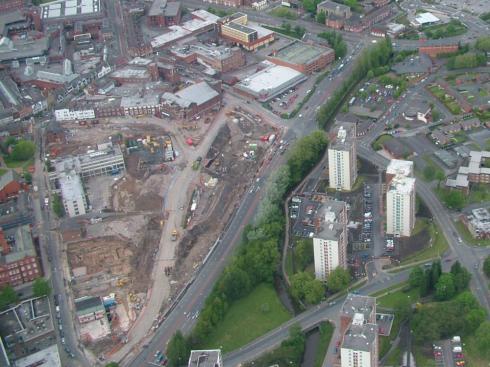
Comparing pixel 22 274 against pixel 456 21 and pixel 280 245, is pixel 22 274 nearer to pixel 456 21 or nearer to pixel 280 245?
pixel 280 245

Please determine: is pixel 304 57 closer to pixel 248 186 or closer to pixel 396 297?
pixel 248 186

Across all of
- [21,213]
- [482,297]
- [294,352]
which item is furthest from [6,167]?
[482,297]

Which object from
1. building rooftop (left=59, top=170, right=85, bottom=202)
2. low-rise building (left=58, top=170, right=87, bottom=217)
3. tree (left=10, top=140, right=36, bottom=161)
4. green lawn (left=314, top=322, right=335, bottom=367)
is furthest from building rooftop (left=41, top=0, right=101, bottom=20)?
green lawn (left=314, top=322, right=335, bottom=367)

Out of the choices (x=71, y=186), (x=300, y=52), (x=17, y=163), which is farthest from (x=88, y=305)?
(x=300, y=52)

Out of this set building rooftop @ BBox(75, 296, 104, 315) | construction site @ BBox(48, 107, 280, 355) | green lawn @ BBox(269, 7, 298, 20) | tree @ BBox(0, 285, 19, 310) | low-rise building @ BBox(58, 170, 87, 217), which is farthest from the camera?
green lawn @ BBox(269, 7, 298, 20)

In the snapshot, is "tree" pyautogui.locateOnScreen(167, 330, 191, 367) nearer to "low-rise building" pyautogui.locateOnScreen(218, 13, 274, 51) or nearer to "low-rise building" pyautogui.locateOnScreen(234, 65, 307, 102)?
"low-rise building" pyautogui.locateOnScreen(234, 65, 307, 102)

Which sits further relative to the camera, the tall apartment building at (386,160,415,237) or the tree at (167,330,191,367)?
the tall apartment building at (386,160,415,237)

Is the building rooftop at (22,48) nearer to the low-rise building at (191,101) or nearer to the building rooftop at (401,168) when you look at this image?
the low-rise building at (191,101)
